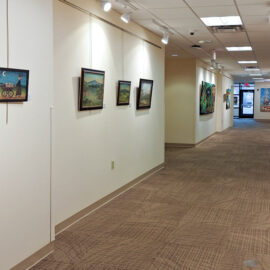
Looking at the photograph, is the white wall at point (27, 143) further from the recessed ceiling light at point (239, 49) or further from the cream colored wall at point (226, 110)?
the cream colored wall at point (226, 110)

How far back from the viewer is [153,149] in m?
9.49

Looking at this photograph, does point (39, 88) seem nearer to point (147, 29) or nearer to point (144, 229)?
point (144, 229)

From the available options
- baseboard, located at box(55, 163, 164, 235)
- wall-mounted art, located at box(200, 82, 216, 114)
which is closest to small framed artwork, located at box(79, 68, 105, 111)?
baseboard, located at box(55, 163, 164, 235)

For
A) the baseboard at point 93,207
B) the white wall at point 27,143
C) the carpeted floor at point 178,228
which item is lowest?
the carpeted floor at point 178,228

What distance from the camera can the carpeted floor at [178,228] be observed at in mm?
4469

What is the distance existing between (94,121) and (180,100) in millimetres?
8606

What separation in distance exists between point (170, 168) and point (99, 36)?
471 centimetres

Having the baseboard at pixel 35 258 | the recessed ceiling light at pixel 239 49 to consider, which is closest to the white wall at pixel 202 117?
the recessed ceiling light at pixel 239 49

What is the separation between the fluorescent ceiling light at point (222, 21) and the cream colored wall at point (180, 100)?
19.9 feet

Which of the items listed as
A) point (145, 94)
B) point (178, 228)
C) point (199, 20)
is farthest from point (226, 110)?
point (178, 228)

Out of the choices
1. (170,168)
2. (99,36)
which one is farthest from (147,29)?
(170,168)

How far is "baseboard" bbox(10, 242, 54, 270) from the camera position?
13.5ft

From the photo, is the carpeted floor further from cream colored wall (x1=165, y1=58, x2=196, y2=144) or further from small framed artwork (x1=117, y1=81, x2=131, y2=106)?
cream colored wall (x1=165, y1=58, x2=196, y2=144)

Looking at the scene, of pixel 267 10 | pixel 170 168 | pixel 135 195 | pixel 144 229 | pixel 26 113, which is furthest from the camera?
pixel 170 168
